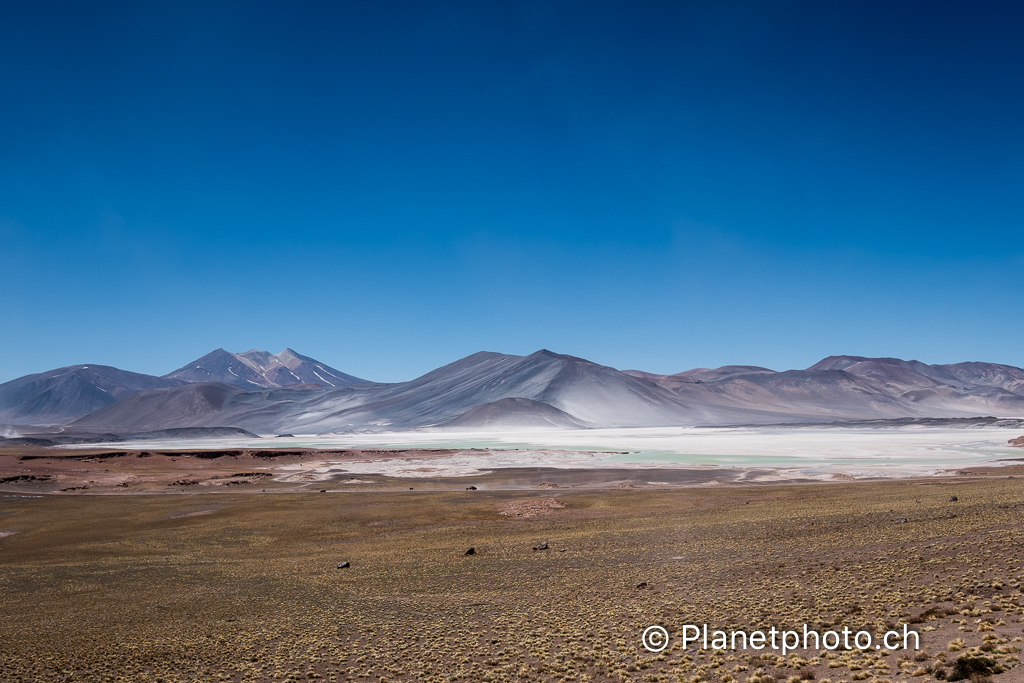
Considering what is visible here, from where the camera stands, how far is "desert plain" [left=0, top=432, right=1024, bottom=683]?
10555 mm

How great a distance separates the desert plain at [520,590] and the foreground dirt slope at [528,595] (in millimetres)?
67

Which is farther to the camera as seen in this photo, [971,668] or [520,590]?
[520,590]

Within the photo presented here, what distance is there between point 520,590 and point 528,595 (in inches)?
23.9

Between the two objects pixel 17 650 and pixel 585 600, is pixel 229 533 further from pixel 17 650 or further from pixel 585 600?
pixel 585 600

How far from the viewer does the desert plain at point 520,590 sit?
1055 centimetres

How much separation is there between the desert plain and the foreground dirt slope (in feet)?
0.22

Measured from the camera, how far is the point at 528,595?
15.4m

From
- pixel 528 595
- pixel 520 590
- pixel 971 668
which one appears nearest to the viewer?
pixel 971 668

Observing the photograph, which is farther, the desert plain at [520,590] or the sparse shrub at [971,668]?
the desert plain at [520,590]

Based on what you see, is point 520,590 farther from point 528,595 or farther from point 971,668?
point 971,668

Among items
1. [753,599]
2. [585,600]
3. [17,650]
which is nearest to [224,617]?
[17,650]

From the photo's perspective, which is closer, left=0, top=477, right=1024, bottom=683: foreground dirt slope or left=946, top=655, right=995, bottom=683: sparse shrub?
left=946, top=655, right=995, bottom=683: sparse shrub

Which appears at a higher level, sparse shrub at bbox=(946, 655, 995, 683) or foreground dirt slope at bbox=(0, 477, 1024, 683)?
sparse shrub at bbox=(946, 655, 995, 683)

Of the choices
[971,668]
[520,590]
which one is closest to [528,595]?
[520,590]
